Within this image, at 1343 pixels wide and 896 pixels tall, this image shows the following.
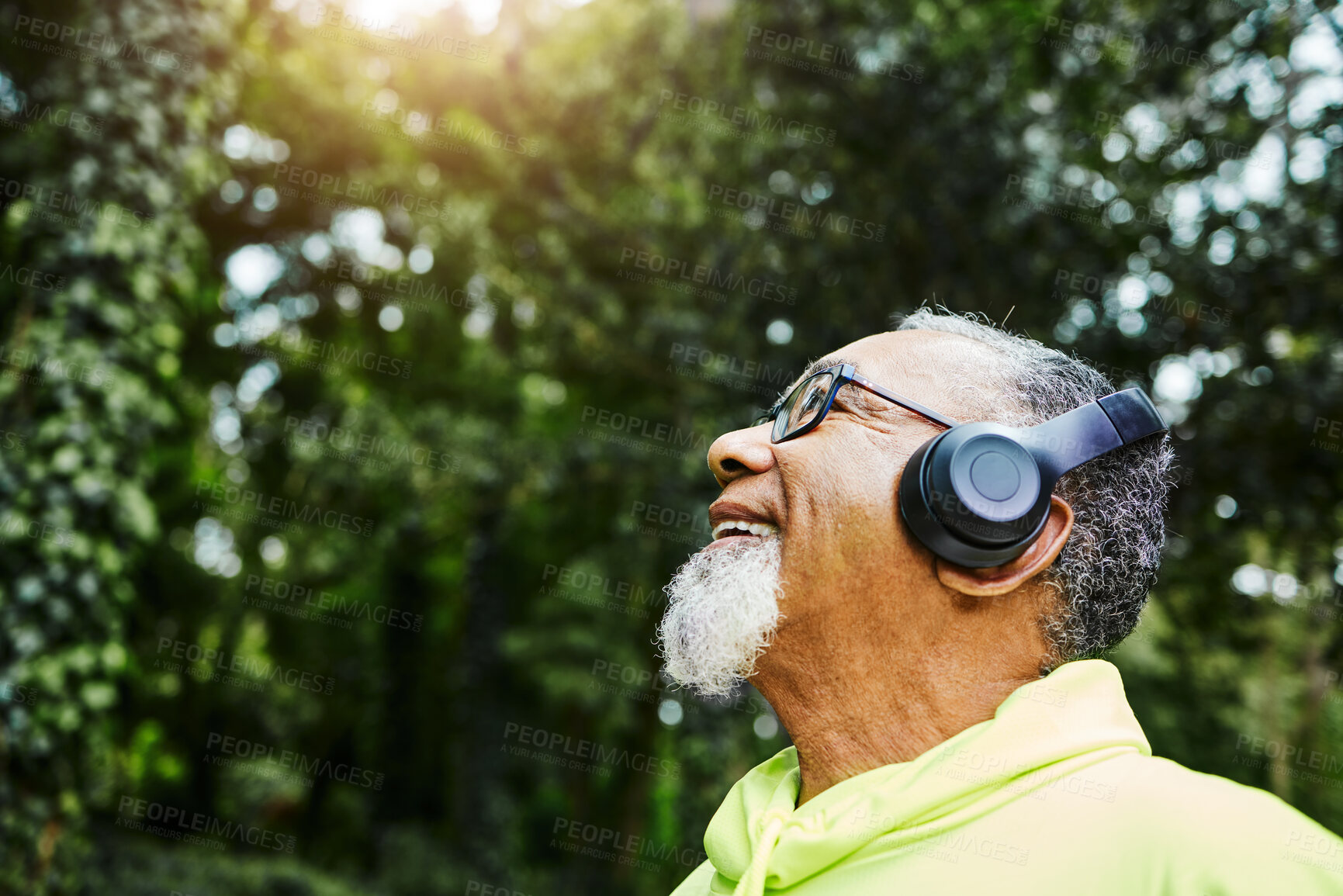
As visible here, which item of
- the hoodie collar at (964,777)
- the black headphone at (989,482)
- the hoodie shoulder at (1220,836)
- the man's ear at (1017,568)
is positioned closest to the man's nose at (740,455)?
the black headphone at (989,482)

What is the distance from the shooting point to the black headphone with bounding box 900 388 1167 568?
1485 mm

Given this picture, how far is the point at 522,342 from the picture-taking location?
9617 millimetres

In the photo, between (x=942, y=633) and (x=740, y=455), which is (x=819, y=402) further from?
(x=942, y=633)

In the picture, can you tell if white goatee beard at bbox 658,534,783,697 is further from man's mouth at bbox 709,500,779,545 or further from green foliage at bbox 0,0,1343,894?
green foliage at bbox 0,0,1343,894

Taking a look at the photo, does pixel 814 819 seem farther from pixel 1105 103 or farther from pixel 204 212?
pixel 204 212

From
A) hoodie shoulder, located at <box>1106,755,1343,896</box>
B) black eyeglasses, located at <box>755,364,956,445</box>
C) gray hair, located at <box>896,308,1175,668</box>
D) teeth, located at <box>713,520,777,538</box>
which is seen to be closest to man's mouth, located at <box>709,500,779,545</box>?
teeth, located at <box>713,520,777,538</box>

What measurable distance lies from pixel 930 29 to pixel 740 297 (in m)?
2.51

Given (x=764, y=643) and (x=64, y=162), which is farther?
(x=64, y=162)

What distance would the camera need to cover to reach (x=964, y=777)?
4.45 ft

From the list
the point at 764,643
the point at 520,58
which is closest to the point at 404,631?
the point at 520,58

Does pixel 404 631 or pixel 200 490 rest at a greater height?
pixel 200 490

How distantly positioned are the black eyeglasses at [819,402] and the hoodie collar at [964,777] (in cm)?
56

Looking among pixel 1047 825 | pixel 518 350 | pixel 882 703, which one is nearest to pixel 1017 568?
pixel 882 703

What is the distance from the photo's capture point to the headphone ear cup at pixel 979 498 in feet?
4.86
